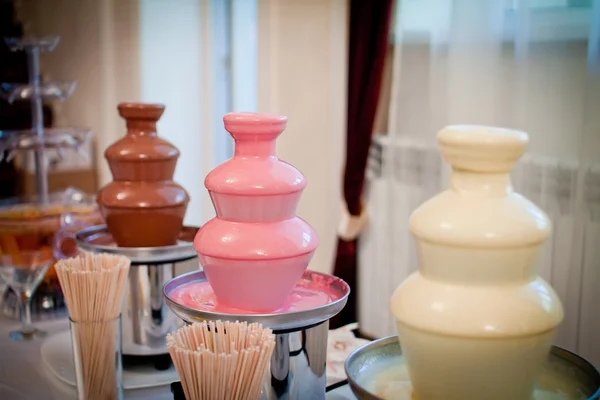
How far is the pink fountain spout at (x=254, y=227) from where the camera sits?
0.78 meters

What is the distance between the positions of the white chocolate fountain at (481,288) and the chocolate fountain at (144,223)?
1.62 feet

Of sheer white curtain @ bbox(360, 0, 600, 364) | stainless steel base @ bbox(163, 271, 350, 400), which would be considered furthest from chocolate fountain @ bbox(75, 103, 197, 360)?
sheer white curtain @ bbox(360, 0, 600, 364)

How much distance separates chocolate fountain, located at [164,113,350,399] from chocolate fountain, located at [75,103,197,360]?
0.72ft

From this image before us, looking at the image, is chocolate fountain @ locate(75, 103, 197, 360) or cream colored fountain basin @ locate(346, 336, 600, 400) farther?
chocolate fountain @ locate(75, 103, 197, 360)

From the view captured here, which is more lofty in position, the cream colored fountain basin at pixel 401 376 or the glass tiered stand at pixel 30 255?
the cream colored fountain basin at pixel 401 376

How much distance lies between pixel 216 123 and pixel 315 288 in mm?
2602

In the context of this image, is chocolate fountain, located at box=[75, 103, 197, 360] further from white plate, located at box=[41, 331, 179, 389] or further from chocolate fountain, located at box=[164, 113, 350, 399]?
A: chocolate fountain, located at box=[164, 113, 350, 399]

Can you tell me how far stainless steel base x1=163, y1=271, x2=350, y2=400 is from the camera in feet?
2.45

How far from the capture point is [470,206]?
24.9 inches

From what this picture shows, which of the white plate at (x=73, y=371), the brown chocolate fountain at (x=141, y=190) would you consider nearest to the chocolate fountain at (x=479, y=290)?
the white plate at (x=73, y=371)

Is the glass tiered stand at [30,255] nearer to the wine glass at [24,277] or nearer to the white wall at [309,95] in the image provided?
the wine glass at [24,277]

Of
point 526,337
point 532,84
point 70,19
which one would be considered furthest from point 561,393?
point 70,19

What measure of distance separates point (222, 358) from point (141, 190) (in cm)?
52

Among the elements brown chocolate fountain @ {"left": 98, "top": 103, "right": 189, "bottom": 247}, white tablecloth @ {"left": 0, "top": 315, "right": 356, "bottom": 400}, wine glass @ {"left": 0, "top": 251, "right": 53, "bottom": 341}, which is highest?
brown chocolate fountain @ {"left": 98, "top": 103, "right": 189, "bottom": 247}
